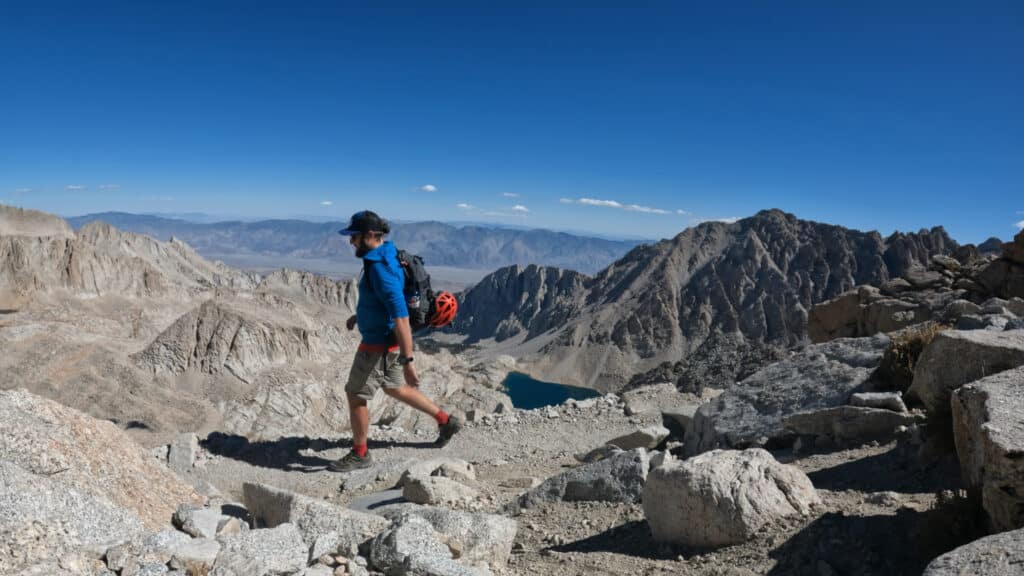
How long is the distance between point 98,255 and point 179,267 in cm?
6055

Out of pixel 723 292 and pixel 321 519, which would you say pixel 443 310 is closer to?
pixel 321 519

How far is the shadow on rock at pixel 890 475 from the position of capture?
4.86 metres

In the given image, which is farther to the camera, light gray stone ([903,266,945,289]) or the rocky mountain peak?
the rocky mountain peak

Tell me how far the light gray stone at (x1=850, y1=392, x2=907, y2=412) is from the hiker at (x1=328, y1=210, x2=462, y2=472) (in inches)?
193

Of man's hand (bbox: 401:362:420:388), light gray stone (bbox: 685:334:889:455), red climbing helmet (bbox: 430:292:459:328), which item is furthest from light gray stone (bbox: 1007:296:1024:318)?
man's hand (bbox: 401:362:420:388)

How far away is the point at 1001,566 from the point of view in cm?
272

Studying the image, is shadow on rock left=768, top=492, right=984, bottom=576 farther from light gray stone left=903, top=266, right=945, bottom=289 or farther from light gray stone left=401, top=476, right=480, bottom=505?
light gray stone left=903, top=266, right=945, bottom=289

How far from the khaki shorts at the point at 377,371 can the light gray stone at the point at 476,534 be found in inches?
129

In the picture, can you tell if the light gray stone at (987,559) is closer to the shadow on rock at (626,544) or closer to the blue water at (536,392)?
the shadow on rock at (626,544)

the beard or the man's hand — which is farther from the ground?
the beard

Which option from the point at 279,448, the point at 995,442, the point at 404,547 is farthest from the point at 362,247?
the point at 995,442

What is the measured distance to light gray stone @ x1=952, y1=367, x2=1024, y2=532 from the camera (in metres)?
3.40

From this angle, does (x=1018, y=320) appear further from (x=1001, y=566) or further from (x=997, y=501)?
(x=1001, y=566)

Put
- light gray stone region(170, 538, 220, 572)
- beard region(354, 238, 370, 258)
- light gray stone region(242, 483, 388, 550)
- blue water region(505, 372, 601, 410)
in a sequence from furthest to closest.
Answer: blue water region(505, 372, 601, 410) → beard region(354, 238, 370, 258) → light gray stone region(242, 483, 388, 550) → light gray stone region(170, 538, 220, 572)
